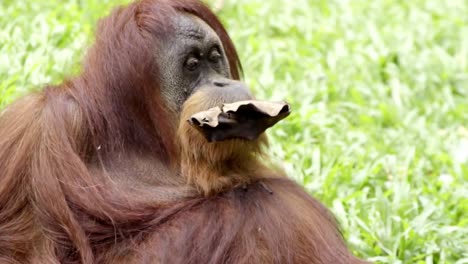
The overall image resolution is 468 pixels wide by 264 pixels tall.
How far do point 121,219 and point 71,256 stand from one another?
216 mm

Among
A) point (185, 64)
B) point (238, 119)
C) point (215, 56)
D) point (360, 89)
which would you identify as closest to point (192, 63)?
point (185, 64)

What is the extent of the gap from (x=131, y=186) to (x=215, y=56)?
0.64m

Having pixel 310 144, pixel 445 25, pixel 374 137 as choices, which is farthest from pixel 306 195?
pixel 445 25

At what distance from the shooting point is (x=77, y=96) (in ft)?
11.7

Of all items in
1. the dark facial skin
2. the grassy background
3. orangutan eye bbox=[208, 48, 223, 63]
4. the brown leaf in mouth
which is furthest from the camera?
the grassy background

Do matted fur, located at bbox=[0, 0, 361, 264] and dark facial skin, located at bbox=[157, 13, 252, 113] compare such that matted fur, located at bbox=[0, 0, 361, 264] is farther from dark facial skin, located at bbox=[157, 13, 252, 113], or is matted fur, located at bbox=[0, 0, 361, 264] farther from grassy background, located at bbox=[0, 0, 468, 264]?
grassy background, located at bbox=[0, 0, 468, 264]

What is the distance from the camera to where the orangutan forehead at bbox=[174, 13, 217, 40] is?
3.71 meters

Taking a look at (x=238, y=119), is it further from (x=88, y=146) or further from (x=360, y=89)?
(x=360, y=89)

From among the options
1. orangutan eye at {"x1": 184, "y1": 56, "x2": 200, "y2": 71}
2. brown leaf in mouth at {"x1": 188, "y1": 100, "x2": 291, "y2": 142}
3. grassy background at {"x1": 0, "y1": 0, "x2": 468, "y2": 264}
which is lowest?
grassy background at {"x1": 0, "y1": 0, "x2": 468, "y2": 264}

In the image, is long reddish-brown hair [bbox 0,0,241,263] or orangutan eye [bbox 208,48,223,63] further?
orangutan eye [bbox 208,48,223,63]

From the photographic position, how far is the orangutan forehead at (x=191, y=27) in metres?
3.71

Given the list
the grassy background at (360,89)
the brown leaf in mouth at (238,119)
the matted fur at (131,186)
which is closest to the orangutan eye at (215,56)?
the matted fur at (131,186)

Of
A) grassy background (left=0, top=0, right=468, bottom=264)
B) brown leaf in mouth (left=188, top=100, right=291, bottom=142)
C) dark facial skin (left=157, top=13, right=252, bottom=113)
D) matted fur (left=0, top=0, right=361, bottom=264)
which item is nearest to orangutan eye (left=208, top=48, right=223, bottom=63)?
dark facial skin (left=157, top=13, right=252, bottom=113)

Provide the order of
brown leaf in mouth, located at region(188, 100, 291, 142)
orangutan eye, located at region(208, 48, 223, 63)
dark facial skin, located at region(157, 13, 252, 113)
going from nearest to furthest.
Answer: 1. brown leaf in mouth, located at region(188, 100, 291, 142)
2. dark facial skin, located at region(157, 13, 252, 113)
3. orangutan eye, located at region(208, 48, 223, 63)
